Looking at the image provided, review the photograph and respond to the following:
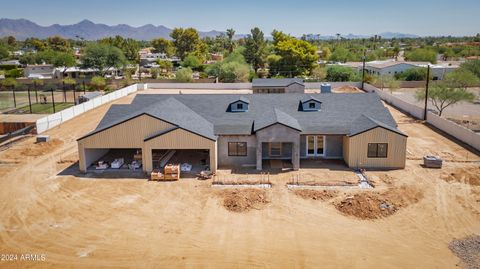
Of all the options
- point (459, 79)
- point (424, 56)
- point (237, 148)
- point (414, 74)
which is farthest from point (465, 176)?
point (424, 56)

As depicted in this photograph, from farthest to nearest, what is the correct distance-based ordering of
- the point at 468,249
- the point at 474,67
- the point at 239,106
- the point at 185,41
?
1. the point at 185,41
2. the point at 474,67
3. the point at 239,106
4. the point at 468,249

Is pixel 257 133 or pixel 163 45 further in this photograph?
pixel 163 45

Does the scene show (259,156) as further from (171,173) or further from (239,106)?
(171,173)

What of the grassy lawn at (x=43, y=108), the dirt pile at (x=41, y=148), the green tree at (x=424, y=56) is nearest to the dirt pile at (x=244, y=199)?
the dirt pile at (x=41, y=148)

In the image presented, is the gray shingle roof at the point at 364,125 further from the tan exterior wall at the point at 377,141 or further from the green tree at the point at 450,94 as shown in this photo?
the green tree at the point at 450,94

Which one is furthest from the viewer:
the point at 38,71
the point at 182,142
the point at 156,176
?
the point at 38,71

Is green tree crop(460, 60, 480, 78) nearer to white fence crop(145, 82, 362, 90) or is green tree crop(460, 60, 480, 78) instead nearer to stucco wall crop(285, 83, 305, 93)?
white fence crop(145, 82, 362, 90)

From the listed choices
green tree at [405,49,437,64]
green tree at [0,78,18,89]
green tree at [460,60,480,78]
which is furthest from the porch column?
green tree at [405,49,437,64]
